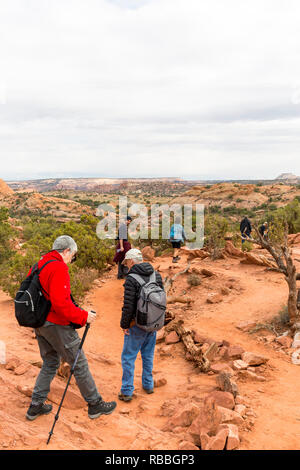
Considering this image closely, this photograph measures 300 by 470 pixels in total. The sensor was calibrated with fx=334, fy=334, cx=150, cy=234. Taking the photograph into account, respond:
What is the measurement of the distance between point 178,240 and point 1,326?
21.6 feet

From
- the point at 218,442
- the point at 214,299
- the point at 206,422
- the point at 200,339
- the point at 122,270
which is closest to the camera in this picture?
the point at 218,442

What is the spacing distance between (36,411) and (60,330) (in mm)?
902

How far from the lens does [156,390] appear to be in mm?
4430

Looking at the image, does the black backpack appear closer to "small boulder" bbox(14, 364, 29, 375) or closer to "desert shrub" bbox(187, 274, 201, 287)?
"small boulder" bbox(14, 364, 29, 375)

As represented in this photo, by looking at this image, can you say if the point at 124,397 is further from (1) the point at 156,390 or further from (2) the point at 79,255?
(2) the point at 79,255

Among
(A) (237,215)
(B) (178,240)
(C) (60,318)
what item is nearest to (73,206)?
(A) (237,215)

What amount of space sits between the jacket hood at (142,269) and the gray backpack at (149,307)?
7 centimetres

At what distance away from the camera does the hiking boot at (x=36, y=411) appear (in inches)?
131

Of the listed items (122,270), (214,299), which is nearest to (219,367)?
(214,299)

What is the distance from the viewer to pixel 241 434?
10.3 ft

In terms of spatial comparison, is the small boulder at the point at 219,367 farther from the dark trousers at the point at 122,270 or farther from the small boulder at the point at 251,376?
the dark trousers at the point at 122,270

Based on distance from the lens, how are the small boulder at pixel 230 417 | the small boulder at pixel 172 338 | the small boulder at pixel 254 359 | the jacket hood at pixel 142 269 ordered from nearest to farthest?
the small boulder at pixel 230 417, the jacket hood at pixel 142 269, the small boulder at pixel 254 359, the small boulder at pixel 172 338

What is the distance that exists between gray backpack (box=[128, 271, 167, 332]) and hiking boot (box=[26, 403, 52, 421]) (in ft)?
4.16

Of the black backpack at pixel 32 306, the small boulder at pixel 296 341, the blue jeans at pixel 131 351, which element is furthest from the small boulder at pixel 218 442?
the small boulder at pixel 296 341
